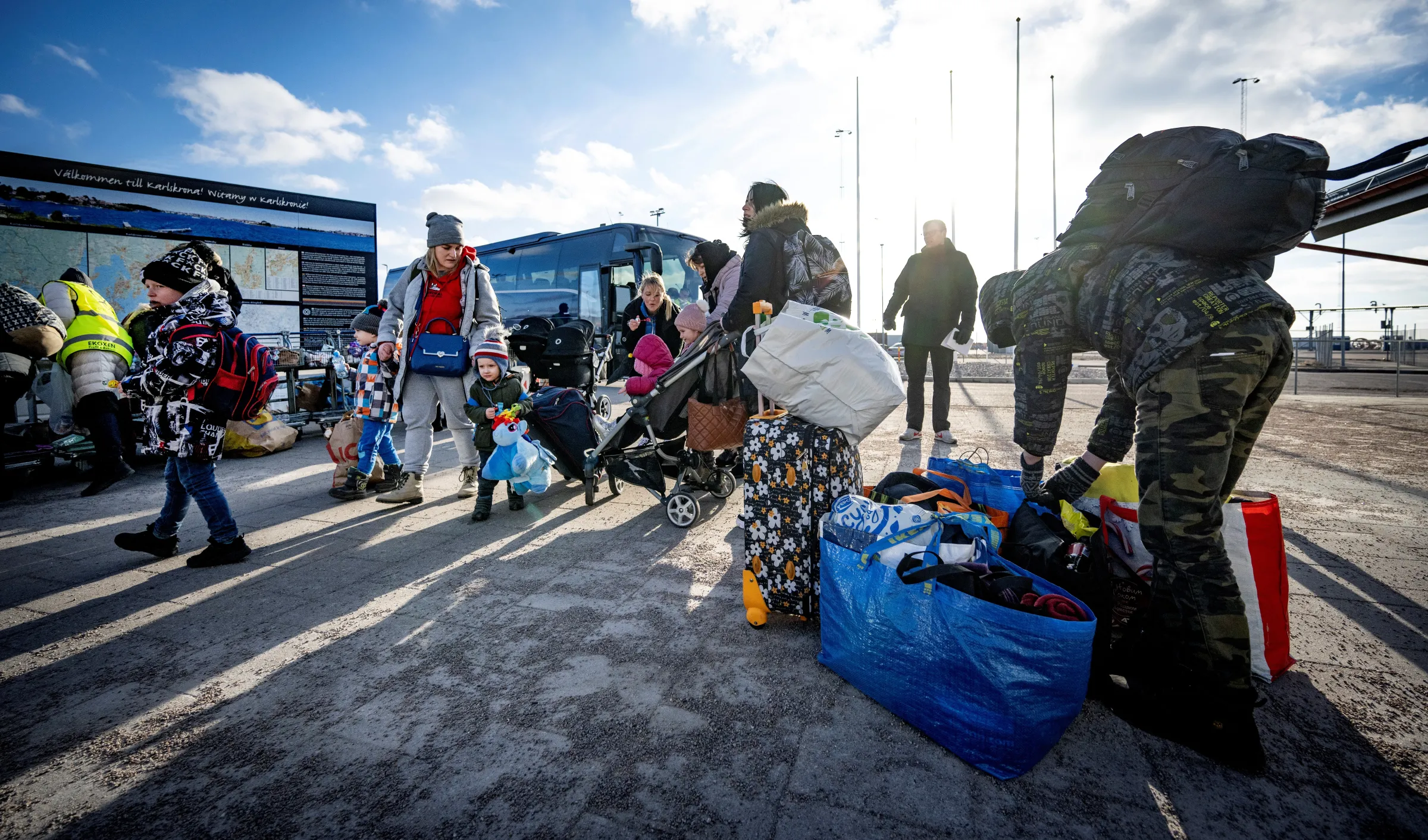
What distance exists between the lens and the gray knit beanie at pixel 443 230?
4.54 m

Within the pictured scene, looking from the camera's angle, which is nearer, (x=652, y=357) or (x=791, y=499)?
(x=791, y=499)

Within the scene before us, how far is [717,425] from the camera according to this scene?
374cm

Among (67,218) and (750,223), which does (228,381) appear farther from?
(67,218)

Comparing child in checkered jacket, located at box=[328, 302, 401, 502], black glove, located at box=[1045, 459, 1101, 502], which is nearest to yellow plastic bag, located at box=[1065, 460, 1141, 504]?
black glove, located at box=[1045, 459, 1101, 502]

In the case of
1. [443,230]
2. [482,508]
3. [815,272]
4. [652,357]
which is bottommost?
[482,508]

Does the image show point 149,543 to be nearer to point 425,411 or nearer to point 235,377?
point 235,377

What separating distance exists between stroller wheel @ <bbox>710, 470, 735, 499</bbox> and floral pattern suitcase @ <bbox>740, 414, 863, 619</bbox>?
5.79ft

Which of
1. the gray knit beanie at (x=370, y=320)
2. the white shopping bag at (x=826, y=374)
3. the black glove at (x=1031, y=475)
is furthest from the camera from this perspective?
the gray knit beanie at (x=370, y=320)

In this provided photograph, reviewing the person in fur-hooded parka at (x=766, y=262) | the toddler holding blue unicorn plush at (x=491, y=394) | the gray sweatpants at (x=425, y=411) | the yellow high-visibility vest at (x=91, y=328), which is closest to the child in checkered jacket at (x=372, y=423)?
the gray sweatpants at (x=425, y=411)

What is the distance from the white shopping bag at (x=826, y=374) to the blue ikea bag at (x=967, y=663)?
1.95ft

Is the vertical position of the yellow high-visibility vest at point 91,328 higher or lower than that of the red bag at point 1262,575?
higher

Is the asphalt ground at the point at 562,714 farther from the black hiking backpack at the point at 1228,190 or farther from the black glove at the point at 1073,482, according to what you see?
the black hiking backpack at the point at 1228,190

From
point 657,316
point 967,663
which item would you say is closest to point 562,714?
point 967,663

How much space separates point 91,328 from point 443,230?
3695 millimetres
